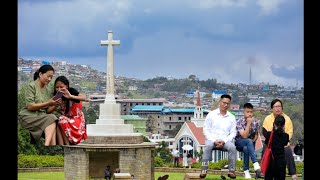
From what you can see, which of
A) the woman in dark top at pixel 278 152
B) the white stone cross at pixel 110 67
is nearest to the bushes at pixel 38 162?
the white stone cross at pixel 110 67

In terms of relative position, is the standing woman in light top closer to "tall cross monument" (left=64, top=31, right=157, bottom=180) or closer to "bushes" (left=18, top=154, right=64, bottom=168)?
"tall cross monument" (left=64, top=31, right=157, bottom=180)

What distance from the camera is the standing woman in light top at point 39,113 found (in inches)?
244

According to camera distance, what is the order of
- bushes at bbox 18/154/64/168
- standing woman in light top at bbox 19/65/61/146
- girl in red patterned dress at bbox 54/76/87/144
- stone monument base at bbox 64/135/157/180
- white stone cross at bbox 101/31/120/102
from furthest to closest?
1. bushes at bbox 18/154/64/168
2. white stone cross at bbox 101/31/120/102
3. stone monument base at bbox 64/135/157/180
4. girl in red patterned dress at bbox 54/76/87/144
5. standing woman in light top at bbox 19/65/61/146

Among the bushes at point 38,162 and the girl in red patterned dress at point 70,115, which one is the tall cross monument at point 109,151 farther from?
the girl in red patterned dress at point 70,115

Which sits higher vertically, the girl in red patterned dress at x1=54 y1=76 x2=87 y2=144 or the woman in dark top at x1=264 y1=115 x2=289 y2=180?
the girl in red patterned dress at x1=54 y1=76 x2=87 y2=144

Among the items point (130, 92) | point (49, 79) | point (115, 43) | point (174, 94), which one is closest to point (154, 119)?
point (130, 92)

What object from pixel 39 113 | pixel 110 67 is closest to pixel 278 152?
pixel 39 113

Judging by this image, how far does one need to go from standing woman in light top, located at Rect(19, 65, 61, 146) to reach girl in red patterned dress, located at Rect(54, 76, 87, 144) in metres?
0.13

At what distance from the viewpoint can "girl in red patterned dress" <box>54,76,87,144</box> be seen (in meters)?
6.47

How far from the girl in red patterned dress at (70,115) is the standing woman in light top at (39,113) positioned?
125 millimetres

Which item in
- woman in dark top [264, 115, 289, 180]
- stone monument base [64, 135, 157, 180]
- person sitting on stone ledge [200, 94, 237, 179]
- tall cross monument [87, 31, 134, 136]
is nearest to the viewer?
woman in dark top [264, 115, 289, 180]

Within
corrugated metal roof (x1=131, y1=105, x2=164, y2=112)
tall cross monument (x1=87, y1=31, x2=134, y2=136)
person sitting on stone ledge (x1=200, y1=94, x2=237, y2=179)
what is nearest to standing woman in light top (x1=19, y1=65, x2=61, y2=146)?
person sitting on stone ledge (x1=200, y1=94, x2=237, y2=179)

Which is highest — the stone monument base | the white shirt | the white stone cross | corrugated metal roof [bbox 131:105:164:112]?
the white stone cross
